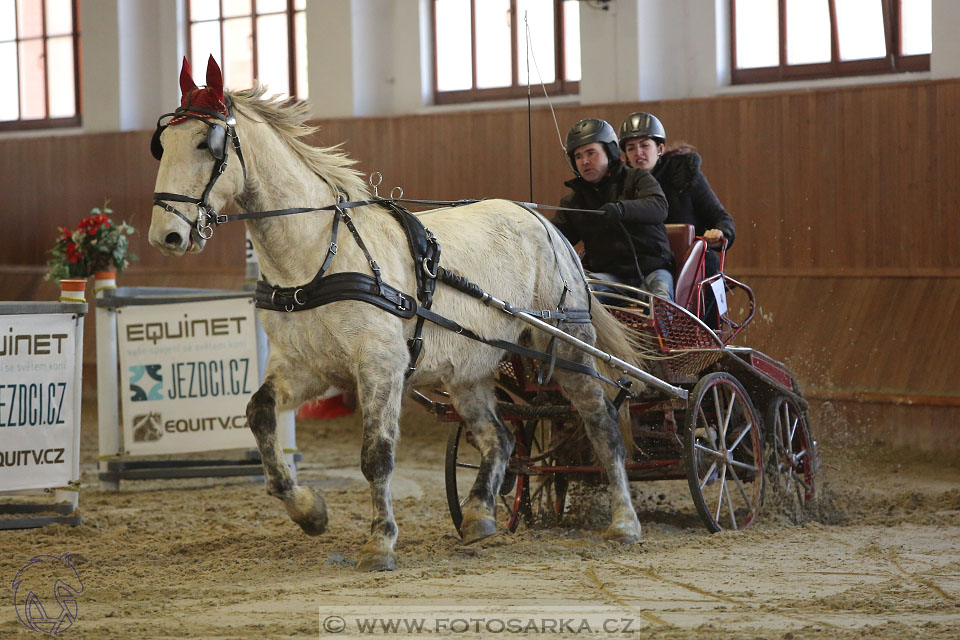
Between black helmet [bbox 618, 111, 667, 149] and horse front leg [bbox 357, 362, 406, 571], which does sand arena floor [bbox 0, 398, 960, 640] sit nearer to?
horse front leg [bbox 357, 362, 406, 571]

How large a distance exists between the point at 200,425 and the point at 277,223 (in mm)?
3156

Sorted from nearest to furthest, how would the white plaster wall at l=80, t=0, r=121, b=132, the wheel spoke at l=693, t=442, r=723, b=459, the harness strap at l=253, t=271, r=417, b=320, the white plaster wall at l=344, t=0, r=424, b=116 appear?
the harness strap at l=253, t=271, r=417, b=320, the wheel spoke at l=693, t=442, r=723, b=459, the white plaster wall at l=344, t=0, r=424, b=116, the white plaster wall at l=80, t=0, r=121, b=132

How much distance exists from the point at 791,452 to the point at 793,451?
179 millimetres

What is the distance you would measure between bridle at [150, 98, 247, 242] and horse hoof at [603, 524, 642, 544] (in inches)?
87.5

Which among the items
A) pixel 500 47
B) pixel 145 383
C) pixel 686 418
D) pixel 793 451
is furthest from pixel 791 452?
pixel 500 47

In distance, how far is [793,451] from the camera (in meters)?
5.88

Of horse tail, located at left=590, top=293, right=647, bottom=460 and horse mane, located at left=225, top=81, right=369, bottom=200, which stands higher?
horse mane, located at left=225, top=81, right=369, bottom=200

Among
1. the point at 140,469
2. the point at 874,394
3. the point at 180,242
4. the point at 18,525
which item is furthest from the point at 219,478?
the point at 874,394

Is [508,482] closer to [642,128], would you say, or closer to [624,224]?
[624,224]

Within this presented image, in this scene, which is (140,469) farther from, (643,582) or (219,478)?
(643,582)

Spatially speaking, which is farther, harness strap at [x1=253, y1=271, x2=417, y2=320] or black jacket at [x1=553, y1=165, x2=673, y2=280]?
black jacket at [x1=553, y1=165, x2=673, y2=280]

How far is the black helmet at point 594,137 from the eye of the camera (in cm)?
543

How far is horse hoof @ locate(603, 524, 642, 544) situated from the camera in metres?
4.90

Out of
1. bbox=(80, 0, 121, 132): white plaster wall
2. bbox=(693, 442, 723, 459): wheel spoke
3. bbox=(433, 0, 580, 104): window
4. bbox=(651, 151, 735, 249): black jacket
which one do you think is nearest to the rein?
bbox=(693, 442, 723, 459): wheel spoke
